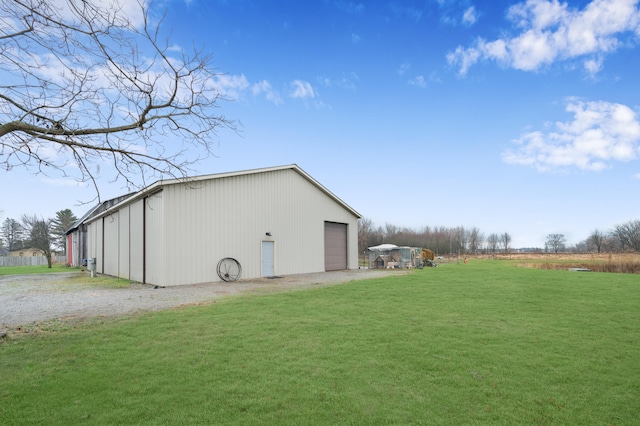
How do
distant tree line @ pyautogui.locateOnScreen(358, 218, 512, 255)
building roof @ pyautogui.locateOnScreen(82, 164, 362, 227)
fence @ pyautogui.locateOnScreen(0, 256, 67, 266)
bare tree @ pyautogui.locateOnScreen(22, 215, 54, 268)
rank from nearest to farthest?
1. building roof @ pyautogui.locateOnScreen(82, 164, 362, 227)
2. bare tree @ pyautogui.locateOnScreen(22, 215, 54, 268)
3. fence @ pyautogui.locateOnScreen(0, 256, 67, 266)
4. distant tree line @ pyautogui.locateOnScreen(358, 218, 512, 255)

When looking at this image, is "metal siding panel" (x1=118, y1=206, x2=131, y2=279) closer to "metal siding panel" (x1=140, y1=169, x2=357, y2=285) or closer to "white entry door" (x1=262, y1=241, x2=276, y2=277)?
"metal siding panel" (x1=140, y1=169, x2=357, y2=285)

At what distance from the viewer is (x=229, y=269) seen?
52.5 ft

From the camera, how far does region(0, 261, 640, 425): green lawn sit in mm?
3236

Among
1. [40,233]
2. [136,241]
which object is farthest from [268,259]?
[40,233]

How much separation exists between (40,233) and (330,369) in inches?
1851

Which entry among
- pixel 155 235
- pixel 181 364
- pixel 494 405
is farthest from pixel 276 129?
pixel 494 405

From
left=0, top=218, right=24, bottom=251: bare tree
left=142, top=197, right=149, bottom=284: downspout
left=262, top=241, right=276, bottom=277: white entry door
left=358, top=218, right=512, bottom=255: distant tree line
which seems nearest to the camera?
left=142, top=197, right=149, bottom=284: downspout

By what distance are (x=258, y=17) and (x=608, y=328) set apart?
34.9 feet

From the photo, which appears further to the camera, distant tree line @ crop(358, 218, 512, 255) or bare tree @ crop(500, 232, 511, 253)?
bare tree @ crop(500, 232, 511, 253)

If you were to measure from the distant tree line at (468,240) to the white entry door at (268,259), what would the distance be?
1263 inches

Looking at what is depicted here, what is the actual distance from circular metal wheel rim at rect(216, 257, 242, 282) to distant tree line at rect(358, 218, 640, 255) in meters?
34.3

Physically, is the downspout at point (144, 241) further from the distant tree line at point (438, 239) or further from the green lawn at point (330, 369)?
the distant tree line at point (438, 239)

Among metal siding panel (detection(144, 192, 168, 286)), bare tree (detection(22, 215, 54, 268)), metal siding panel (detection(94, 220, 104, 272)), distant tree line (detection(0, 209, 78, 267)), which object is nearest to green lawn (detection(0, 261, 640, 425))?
metal siding panel (detection(144, 192, 168, 286))

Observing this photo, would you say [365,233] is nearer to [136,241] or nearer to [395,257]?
[395,257]
